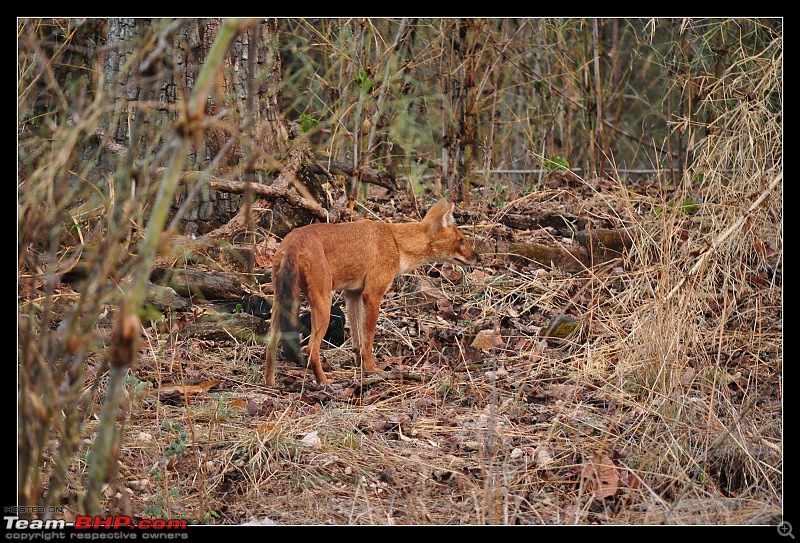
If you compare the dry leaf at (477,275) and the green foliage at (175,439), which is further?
the dry leaf at (477,275)

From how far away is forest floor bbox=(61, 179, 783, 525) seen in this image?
14.6 ft

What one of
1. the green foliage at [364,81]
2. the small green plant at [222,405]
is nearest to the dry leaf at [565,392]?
the small green plant at [222,405]

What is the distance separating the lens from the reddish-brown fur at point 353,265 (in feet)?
20.4

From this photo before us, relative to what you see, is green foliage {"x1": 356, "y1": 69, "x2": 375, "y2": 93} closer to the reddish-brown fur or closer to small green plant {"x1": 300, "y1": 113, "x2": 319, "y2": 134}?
small green plant {"x1": 300, "y1": 113, "x2": 319, "y2": 134}

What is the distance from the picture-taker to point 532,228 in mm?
8906

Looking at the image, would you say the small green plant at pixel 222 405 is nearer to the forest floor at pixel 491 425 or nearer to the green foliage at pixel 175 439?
the forest floor at pixel 491 425

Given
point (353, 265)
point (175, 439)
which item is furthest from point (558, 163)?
point (175, 439)

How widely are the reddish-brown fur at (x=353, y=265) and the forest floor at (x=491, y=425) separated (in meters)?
0.36

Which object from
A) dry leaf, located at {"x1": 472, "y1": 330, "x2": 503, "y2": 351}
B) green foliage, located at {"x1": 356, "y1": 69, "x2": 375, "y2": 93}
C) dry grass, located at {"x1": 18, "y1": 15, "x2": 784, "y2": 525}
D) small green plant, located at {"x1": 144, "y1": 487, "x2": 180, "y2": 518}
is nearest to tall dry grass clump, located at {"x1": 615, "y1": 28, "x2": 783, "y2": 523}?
dry grass, located at {"x1": 18, "y1": 15, "x2": 784, "y2": 525}

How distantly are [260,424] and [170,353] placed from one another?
5.19 ft

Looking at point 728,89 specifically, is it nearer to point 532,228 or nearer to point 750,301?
point 750,301

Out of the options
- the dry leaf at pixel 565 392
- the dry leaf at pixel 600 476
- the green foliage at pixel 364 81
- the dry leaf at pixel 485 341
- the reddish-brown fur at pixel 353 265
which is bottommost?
the dry leaf at pixel 485 341

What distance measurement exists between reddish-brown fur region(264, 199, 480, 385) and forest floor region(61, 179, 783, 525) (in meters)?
0.36

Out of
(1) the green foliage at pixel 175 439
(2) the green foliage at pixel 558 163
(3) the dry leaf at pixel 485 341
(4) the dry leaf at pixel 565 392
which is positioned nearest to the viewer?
(1) the green foliage at pixel 175 439
